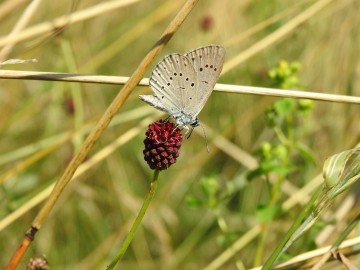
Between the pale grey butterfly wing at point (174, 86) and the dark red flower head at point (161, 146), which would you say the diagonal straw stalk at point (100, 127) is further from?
the pale grey butterfly wing at point (174, 86)

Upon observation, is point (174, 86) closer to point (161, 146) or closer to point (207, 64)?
point (207, 64)

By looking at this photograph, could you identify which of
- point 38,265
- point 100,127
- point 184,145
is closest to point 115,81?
point 100,127

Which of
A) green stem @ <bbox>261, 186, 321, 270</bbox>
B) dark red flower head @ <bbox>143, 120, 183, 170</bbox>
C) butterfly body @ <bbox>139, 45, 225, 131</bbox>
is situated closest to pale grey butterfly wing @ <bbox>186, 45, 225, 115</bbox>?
butterfly body @ <bbox>139, 45, 225, 131</bbox>

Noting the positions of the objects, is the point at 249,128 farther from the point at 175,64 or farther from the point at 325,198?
the point at 325,198

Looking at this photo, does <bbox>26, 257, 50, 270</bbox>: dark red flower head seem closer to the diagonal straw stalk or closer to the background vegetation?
the diagonal straw stalk

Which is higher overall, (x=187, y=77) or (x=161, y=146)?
(x=187, y=77)

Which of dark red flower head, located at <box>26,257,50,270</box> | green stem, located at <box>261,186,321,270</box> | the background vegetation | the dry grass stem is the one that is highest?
the background vegetation

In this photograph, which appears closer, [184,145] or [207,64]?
[207,64]
